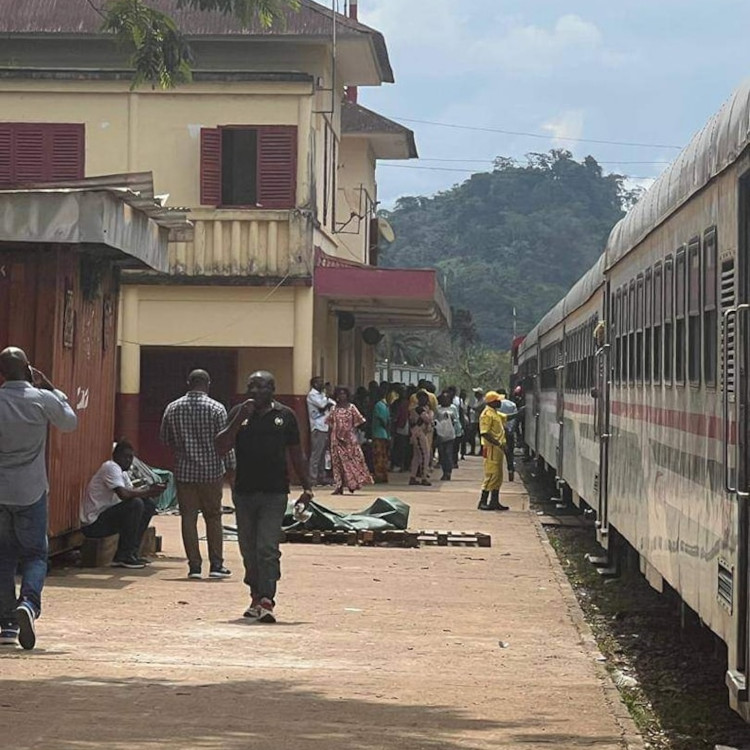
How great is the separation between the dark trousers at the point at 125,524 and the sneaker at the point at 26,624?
14.5ft

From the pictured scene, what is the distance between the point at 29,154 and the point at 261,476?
1660 centimetres

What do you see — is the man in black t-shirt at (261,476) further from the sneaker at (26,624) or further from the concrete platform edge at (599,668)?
the concrete platform edge at (599,668)

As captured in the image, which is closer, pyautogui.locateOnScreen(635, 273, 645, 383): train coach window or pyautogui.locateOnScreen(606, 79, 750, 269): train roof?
pyautogui.locateOnScreen(606, 79, 750, 269): train roof

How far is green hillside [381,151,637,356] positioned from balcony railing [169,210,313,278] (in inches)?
3267

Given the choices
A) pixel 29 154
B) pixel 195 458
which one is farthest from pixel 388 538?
pixel 29 154

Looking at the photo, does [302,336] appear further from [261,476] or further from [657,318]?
[657,318]

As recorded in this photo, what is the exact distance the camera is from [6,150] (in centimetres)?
2731

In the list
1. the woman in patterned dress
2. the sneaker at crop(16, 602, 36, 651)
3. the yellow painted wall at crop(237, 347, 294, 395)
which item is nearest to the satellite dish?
the yellow painted wall at crop(237, 347, 294, 395)

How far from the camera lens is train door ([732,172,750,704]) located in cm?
715

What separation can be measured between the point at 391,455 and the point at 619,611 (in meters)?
19.8

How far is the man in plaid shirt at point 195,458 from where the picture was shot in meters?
14.4

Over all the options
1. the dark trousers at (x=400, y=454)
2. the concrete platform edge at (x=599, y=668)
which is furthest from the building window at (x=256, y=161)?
the concrete platform edge at (x=599, y=668)

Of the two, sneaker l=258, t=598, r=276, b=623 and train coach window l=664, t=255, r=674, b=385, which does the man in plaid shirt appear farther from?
train coach window l=664, t=255, r=674, b=385

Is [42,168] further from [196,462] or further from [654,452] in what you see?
[654,452]
